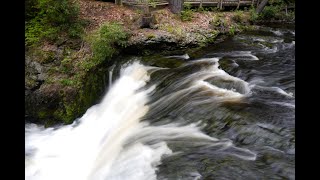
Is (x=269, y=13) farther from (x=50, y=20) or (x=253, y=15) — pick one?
(x=50, y=20)

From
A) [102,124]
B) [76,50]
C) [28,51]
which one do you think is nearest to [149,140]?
[102,124]

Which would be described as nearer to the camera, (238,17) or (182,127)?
(182,127)

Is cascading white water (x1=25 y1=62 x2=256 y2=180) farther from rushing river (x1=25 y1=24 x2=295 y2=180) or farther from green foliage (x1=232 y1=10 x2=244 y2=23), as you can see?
green foliage (x1=232 y1=10 x2=244 y2=23)

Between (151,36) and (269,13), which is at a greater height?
(269,13)

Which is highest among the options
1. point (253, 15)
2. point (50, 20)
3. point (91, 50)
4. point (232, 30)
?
point (253, 15)

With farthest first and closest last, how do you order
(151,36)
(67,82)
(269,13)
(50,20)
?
1. (269,13)
2. (151,36)
3. (50,20)
4. (67,82)

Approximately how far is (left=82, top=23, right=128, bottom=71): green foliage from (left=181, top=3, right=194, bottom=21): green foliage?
4256mm

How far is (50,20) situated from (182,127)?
754cm

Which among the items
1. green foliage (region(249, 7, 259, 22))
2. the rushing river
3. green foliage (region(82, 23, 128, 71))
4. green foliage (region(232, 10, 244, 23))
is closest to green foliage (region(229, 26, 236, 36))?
green foliage (region(232, 10, 244, 23))

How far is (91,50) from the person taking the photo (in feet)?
38.8

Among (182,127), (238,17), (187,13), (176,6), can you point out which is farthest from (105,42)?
(238,17)

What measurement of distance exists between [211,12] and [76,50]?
29.7ft

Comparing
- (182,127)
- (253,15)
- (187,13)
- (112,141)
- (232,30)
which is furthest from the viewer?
(253,15)

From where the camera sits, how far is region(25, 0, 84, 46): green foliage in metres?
12.1
